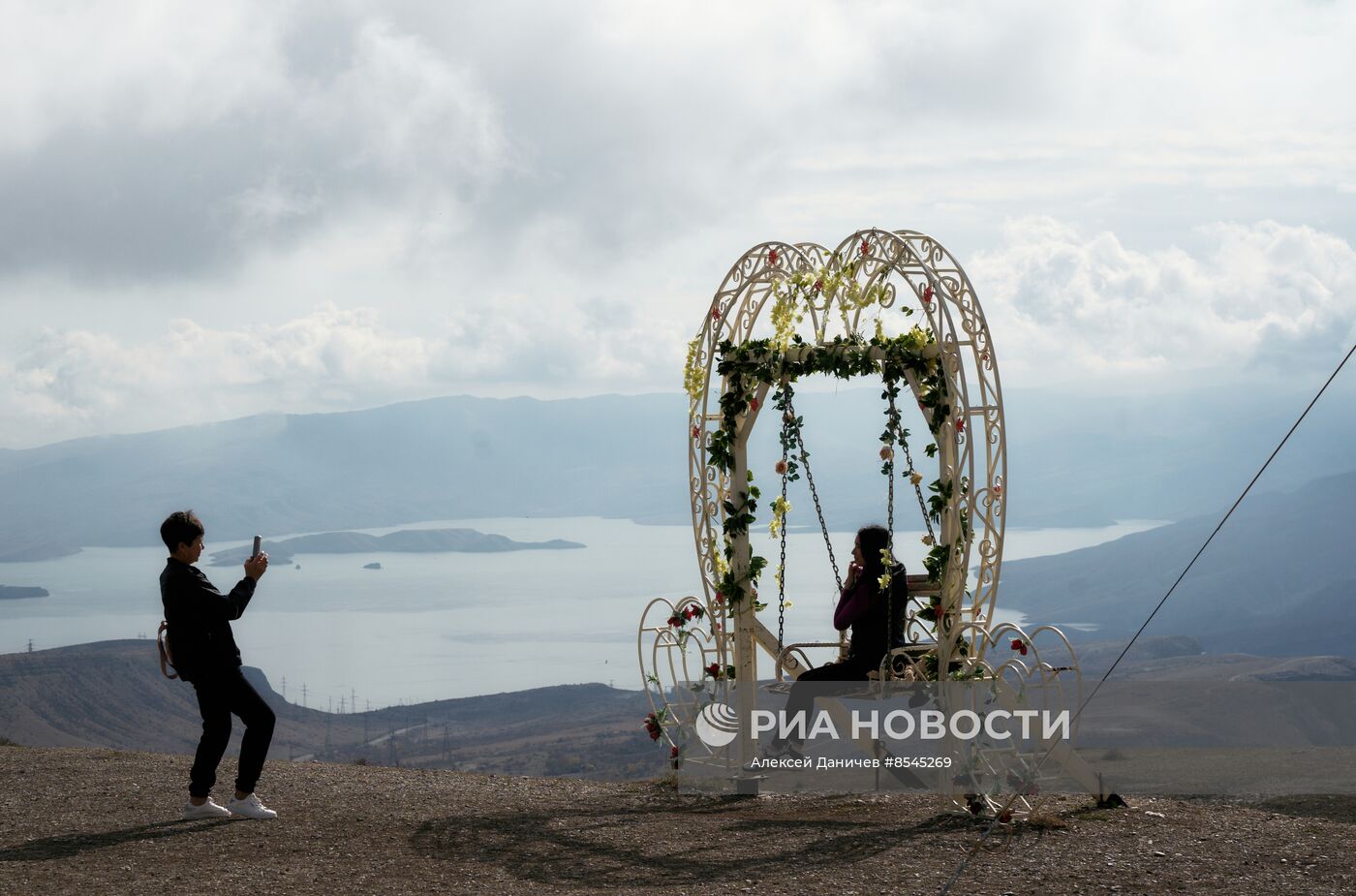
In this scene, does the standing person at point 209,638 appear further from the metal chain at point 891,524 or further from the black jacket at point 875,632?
the metal chain at point 891,524

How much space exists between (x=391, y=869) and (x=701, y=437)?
411cm

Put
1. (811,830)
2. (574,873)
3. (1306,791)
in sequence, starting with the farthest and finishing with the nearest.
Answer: (1306,791)
(811,830)
(574,873)

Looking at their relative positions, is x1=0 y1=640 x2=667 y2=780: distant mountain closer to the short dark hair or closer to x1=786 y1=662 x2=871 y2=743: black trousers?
x1=786 y1=662 x2=871 y2=743: black trousers

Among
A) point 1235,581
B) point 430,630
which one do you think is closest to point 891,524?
point 430,630

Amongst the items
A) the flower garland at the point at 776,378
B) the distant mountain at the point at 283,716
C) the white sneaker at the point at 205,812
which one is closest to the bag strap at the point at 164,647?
the white sneaker at the point at 205,812

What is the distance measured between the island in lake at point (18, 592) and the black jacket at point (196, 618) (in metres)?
195

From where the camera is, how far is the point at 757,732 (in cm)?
959

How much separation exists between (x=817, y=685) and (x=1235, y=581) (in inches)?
6122

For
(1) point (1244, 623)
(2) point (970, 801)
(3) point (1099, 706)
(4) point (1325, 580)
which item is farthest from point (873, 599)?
(4) point (1325, 580)

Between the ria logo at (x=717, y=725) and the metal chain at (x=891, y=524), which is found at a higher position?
the metal chain at (x=891, y=524)

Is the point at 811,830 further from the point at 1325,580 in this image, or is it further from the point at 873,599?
the point at 1325,580

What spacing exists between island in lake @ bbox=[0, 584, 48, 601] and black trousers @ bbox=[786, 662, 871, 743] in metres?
195

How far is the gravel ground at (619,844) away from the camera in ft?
21.0

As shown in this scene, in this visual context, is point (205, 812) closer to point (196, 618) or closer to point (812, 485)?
point (196, 618)
